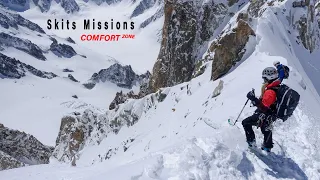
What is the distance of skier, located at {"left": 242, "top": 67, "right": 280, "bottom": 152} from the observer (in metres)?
12.2

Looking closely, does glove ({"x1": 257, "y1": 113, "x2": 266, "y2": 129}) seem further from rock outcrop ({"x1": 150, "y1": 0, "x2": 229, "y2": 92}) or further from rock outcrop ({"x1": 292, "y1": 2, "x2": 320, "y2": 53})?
rock outcrop ({"x1": 150, "y1": 0, "x2": 229, "y2": 92})

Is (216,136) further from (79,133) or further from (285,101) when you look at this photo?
(79,133)

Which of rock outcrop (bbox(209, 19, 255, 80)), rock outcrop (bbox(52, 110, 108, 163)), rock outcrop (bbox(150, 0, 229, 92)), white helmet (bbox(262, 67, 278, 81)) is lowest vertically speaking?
rock outcrop (bbox(52, 110, 108, 163))

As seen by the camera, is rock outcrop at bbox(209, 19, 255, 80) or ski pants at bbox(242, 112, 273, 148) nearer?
ski pants at bbox(242, 112, 273, 148)

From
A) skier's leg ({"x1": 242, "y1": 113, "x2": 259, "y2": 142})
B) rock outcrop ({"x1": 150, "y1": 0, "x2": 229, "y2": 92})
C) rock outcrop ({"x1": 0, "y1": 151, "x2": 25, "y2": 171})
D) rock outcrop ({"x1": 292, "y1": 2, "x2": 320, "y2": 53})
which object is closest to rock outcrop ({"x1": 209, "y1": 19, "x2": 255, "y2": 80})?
rock outcrop ({"x1": 292, "y1": 2, "x2": 320, "y2": 53})

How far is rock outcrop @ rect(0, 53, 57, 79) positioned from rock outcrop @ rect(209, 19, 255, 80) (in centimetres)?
14619

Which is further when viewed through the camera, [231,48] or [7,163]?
Result: [7,163]

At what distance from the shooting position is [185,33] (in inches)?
1863

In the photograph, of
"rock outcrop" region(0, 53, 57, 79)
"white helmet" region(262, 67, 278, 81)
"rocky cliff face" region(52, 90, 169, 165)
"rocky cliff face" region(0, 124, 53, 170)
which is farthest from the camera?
"rock outcrop" region(0, 53, 57, 79)

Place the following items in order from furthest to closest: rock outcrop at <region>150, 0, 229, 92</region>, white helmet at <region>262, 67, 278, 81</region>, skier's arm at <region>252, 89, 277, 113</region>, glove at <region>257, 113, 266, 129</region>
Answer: rock outcrop at <region>150, 0, 229, 92</region> < glove at <region>257, 113, 266, 129</region> < white helmet at <region>262, 67, 278, 81</region> < skier's arm at <region>252, 89, 277, 113</region>

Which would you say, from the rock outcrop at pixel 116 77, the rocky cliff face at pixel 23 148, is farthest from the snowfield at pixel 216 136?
the rock outcrop at pixel 116 77

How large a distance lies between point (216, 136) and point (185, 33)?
34331 millimetres

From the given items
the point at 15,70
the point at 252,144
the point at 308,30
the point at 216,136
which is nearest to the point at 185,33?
the point at 308,30

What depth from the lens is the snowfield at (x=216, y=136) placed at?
39.0ft
